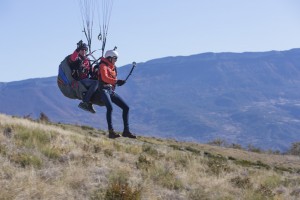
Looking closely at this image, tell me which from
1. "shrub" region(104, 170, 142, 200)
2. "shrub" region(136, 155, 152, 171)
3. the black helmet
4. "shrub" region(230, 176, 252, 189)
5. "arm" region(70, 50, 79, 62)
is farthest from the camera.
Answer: "shrub" region(230, 176, 252, 189)

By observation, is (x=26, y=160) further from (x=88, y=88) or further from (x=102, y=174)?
(x=88, y=88)

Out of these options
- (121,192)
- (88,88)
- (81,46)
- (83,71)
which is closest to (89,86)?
(88,88)

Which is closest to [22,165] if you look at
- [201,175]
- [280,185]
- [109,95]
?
[109,95]

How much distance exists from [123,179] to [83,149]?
3.67 metres

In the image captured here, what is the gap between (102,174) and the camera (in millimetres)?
14492

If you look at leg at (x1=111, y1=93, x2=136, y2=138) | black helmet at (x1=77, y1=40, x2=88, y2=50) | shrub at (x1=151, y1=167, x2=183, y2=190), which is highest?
black helmet at (x1=77, y1=40, x2=88, y2=50)

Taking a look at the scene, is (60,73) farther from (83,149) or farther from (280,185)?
(280,185)

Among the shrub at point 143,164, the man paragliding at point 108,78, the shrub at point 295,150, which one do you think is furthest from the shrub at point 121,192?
the shrub at point 295,150

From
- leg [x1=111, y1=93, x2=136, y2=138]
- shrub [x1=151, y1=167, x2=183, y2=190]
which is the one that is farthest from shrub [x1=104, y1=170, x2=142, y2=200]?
leg [x1=111, y1=93, x2=136, y2=138]

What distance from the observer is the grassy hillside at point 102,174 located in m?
12.4

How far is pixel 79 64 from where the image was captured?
15125mm

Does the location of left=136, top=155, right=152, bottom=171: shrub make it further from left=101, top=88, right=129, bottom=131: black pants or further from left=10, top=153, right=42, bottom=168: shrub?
left=10, top=153, right=42, bottom=168: shrub

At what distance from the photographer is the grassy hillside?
12.4m

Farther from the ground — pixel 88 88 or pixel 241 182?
pixel 88 88
